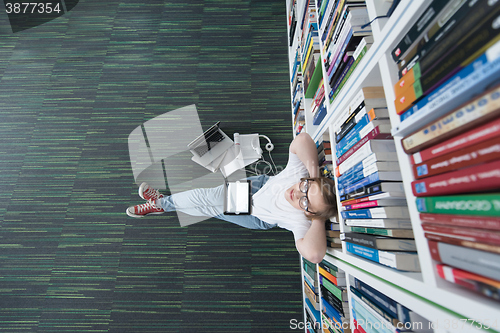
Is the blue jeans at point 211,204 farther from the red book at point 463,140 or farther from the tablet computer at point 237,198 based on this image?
the red book at point 463,140

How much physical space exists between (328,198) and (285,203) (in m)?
A: 0.40

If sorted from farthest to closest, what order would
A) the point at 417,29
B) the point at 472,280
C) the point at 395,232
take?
the point at 395,232 < the point at 417,29 < the point at 472,280

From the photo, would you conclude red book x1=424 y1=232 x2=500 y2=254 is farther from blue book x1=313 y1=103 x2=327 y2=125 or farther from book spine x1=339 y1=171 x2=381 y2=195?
blue book x1=313 y1=103 x2=327 y2=125

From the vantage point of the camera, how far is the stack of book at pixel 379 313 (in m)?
0.69

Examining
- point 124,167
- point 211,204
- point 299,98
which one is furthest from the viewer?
point 124,167

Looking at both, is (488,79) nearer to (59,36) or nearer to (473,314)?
(473,314)

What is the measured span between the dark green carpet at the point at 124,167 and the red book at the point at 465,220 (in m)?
1.65

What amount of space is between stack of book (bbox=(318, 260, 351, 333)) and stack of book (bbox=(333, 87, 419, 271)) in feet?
1.02

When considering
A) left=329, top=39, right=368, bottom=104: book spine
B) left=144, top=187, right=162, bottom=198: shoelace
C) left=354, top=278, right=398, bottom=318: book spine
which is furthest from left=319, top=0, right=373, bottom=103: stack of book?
left=144, top=187, right=162, bottom=198: shoelace

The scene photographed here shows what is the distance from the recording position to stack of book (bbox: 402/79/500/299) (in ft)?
1.38

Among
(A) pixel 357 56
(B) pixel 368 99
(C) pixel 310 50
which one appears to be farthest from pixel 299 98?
(B) pixel 368 99

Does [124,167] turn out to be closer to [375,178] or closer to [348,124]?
[348,124]

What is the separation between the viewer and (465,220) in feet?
1.52

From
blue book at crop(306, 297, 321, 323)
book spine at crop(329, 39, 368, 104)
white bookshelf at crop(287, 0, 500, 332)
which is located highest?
book spine at crop(329, 39, 368, 104)
